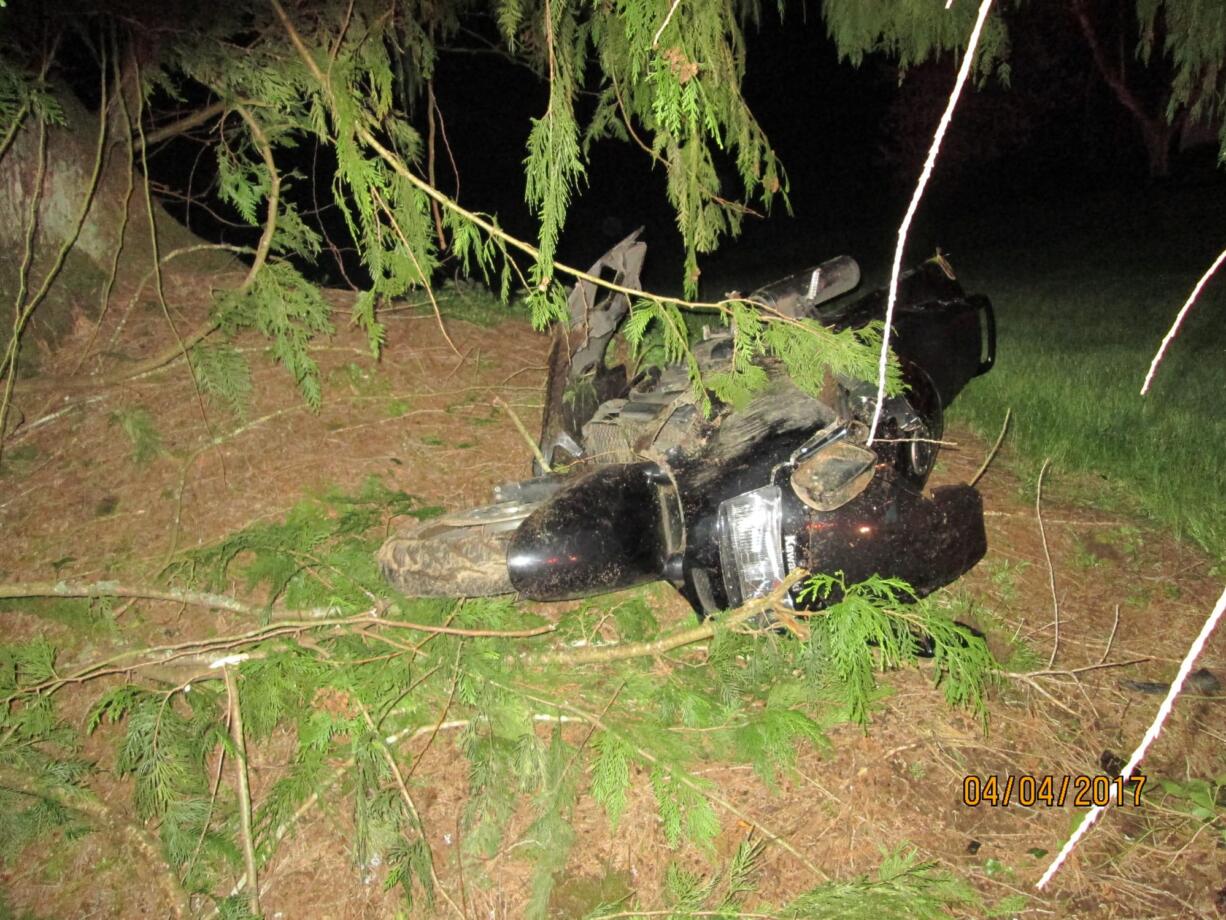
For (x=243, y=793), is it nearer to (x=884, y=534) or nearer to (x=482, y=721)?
(x=482, y=721)

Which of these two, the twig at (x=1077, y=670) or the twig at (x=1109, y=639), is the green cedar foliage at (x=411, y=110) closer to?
the twig at (x=1077, y=670)

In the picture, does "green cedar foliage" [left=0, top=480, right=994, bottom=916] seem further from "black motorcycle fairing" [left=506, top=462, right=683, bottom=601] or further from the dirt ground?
"black motorcycle fairing" [left=506, top=462, right=683, bottom=601]

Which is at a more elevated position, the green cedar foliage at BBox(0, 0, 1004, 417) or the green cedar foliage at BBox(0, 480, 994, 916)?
the green cedar foliage at BBox(0, 0, 1004, 417)

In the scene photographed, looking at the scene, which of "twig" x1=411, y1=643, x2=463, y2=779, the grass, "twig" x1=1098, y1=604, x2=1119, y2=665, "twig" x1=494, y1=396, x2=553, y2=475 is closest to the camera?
"twig" x1=411, y1=643, x2=463, y2=779

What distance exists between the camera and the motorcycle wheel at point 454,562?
2.72 metres

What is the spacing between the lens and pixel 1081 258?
10664 millimetres

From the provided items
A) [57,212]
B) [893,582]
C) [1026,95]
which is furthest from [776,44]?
[893,582]

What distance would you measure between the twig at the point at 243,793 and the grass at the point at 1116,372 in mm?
4058

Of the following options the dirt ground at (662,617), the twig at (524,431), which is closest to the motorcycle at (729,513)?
the twig at (524,431)

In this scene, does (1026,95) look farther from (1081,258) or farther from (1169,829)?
(1169,829)

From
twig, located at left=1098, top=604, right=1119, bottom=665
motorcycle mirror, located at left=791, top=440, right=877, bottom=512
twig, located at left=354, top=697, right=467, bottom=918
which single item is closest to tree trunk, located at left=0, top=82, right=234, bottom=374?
twig, located at left=354, top=697, right=467, bottom=918

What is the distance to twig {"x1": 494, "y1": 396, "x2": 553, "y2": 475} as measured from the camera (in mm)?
3549

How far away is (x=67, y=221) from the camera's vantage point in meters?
4.18
